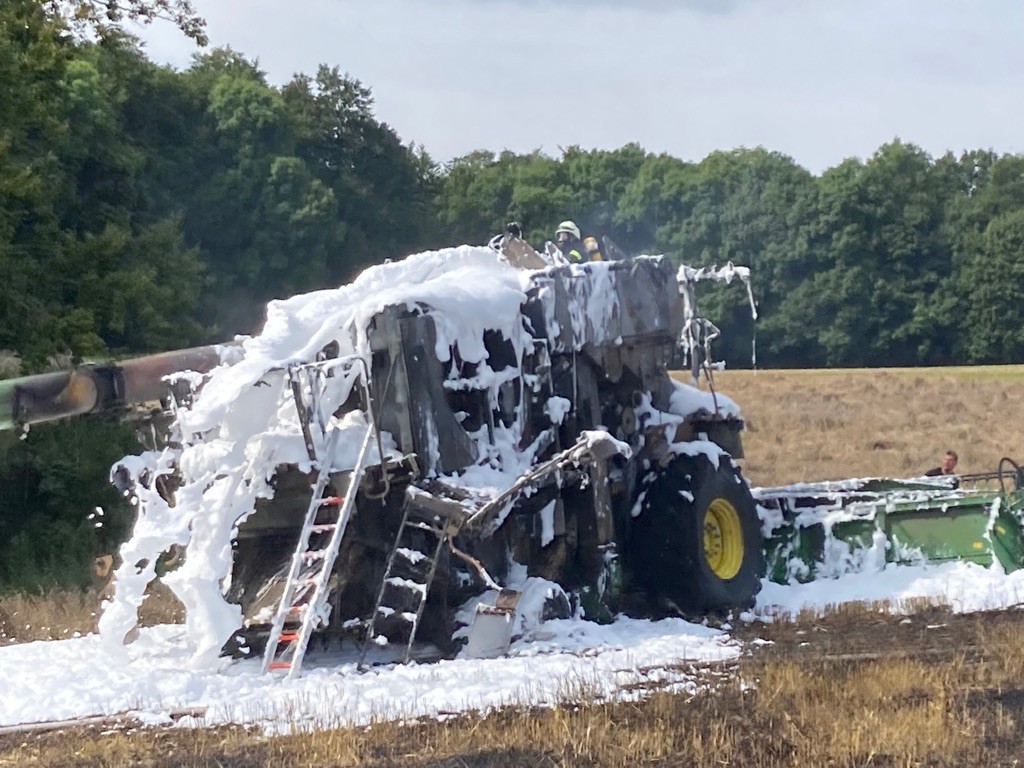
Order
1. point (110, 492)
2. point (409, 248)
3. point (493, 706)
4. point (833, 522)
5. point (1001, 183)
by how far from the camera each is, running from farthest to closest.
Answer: point (1001, 183) → point (409, 248) → point (110, 492) → point (833, 522) → point (493, 706)

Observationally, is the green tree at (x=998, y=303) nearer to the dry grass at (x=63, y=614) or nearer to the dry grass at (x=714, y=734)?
the dry grass at (x=63, y=614)

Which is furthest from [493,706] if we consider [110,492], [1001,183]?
[1001,183]

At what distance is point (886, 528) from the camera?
13680 millimetres

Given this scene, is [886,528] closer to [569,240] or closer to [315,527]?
[569,240]

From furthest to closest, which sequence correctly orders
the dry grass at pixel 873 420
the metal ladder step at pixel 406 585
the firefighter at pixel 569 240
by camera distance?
the dry grass at pixel 873 420
the firefighter at pixel 569 240
the metal ladder step at pixel 406 585

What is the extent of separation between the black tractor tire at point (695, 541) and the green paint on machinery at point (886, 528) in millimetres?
938

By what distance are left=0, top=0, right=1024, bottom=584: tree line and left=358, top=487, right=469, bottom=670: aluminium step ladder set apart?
8.05 m

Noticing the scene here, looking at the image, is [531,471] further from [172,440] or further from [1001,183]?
[1001,183]

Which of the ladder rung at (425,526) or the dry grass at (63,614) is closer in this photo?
the ladder rung at (425,526)

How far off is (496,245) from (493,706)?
18.4ft

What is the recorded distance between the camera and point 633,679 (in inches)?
355

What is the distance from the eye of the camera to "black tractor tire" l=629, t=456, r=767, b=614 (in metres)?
12.2

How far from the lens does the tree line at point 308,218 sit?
63.5ft

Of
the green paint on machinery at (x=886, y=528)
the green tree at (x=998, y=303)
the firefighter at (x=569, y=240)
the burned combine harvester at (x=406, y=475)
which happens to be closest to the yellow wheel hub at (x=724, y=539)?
the burned combine harvester at (x=406, y=475)
